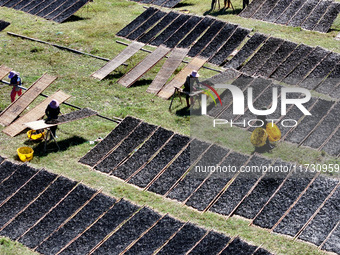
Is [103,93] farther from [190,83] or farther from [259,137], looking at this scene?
[259,137]

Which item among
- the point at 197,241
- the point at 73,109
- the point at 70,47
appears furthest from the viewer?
the point at 70,47

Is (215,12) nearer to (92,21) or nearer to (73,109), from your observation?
(92,21)

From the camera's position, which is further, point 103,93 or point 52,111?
point 103,93

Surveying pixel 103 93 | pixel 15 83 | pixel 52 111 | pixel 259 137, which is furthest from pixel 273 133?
pixel 15 83

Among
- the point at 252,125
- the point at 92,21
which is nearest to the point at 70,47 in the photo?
the point at 92,21

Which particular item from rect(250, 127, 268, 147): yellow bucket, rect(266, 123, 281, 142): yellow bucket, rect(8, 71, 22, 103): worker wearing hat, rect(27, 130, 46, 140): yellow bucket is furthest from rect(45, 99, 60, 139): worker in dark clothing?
rect(266, 123, 281, 142): yellow bucket

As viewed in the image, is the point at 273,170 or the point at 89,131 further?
the point at 89,131

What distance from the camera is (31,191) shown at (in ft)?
52.8

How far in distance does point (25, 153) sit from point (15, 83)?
3.99 metres

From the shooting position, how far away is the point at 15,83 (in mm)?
20938

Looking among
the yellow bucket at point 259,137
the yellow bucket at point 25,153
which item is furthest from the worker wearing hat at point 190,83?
the yellow bucket at point 25,153

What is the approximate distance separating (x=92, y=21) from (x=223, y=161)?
613 inches

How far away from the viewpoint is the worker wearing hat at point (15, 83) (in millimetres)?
20812

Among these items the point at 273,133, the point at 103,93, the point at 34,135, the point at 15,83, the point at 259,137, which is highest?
the point at 15,83
